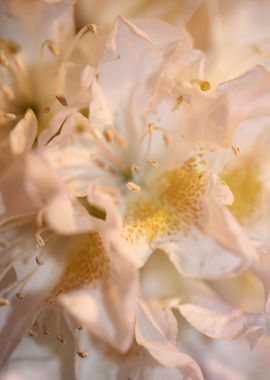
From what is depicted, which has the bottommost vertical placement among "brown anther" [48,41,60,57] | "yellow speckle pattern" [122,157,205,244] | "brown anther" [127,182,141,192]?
"yellow speckle pattern" [122,157,205,244]

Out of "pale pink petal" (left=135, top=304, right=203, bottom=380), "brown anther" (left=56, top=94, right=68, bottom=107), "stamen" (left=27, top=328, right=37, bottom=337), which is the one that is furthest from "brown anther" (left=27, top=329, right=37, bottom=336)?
"brown anther" (left=56, top=94, right=68, bottom=107)

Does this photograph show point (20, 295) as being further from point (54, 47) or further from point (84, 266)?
point (54, 47)

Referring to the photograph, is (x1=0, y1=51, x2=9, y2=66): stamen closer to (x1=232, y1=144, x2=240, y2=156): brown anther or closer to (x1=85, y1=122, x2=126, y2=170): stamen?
(x1=85, y1=122, x2=126, y2=170): stamen

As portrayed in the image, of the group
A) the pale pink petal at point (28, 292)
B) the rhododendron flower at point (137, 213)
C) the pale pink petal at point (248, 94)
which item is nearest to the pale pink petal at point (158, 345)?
the rhododendron flower at point (137, 213)

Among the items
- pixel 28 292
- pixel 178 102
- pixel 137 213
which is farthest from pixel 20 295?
pixel 178 102

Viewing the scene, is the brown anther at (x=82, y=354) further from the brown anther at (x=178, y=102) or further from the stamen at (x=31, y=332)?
the brown anther at (x=178, y=102)
